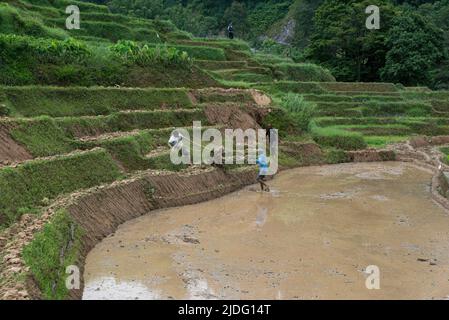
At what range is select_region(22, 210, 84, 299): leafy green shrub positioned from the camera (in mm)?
8016

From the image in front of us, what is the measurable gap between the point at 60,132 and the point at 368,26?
32.9 m

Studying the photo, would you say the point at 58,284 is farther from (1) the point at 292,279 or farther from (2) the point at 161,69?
(2) the point at 161,69

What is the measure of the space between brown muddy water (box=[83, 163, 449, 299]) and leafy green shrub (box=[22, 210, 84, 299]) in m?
0.43

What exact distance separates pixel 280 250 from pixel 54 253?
4367 mm

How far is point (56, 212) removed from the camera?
412 inches

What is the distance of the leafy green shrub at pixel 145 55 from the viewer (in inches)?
882

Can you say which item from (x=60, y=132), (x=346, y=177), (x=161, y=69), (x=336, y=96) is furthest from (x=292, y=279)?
(x=336, y=96)

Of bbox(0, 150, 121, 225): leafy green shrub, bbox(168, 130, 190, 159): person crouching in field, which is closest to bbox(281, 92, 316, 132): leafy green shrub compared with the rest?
bbox(168, 130, 190, 159): person crouching in field

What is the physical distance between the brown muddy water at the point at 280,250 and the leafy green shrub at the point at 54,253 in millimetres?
427

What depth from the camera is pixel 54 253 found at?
9000 mm

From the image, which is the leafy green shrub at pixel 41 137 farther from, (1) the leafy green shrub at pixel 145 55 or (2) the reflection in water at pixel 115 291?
(1) the leafy green shrub at pixel 145 55

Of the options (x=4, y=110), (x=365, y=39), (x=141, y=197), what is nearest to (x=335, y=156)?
(x=141, y=197)

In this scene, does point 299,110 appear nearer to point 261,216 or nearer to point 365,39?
point 261,216

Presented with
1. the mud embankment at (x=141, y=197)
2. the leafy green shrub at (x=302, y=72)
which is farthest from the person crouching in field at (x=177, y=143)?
the leafy green shrub at (x=302, y=72)
